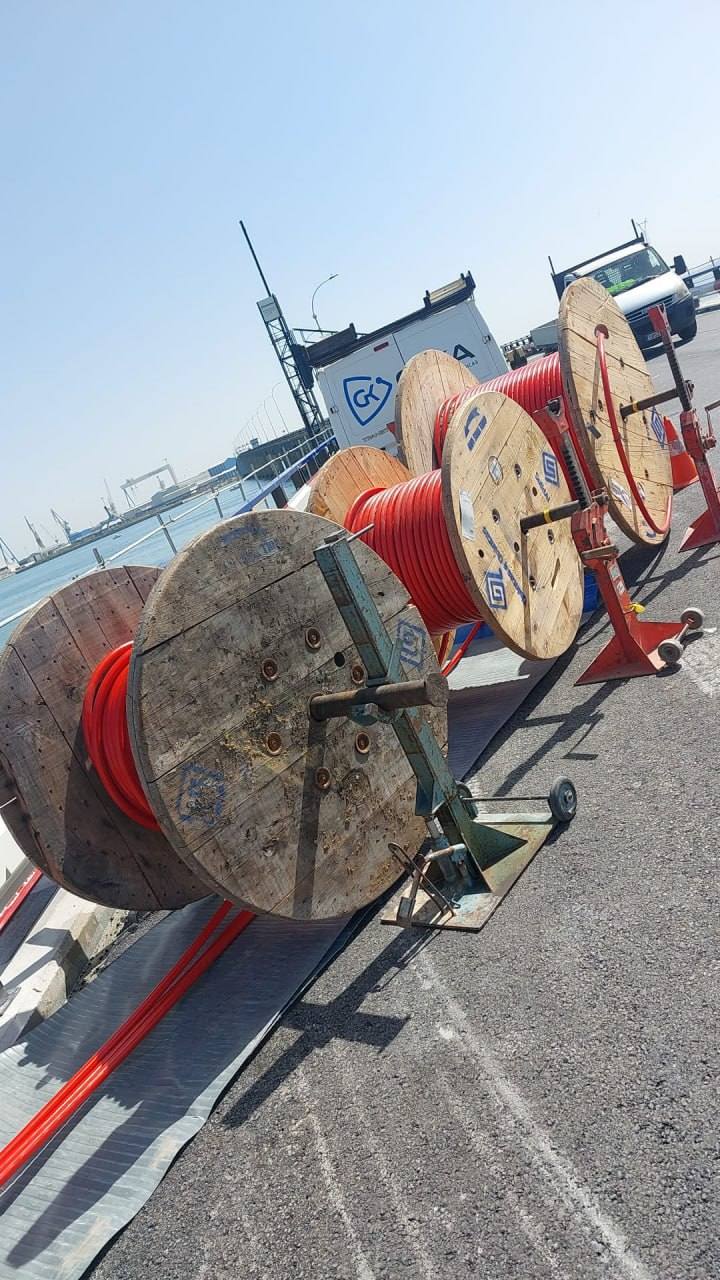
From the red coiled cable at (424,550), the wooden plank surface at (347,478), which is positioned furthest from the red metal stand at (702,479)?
the red coiled cable at (424,550)

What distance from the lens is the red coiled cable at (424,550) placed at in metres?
5.56

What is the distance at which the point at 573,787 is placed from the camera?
172 inches

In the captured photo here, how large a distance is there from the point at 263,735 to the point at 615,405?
186 inches

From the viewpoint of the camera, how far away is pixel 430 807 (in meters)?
3.86

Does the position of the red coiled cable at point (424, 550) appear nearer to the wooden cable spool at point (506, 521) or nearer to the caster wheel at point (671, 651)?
the wooden cable spool at point (506, 521)

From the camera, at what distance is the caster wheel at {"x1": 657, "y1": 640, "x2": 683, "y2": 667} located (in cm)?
532

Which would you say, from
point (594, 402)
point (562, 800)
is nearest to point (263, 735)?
point (562, 800)

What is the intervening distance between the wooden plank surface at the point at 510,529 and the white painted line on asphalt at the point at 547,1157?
2516 millimetres

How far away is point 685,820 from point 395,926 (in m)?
1.39

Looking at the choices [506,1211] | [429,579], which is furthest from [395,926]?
[429,579]

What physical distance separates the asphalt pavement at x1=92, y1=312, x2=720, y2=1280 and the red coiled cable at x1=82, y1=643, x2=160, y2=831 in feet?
4.28

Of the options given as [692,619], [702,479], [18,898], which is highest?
[702,479]

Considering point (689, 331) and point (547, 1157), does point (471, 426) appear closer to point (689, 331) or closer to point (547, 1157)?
point (547, 1157)

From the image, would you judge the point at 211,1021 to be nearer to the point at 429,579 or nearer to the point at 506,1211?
the point at 506,1211
